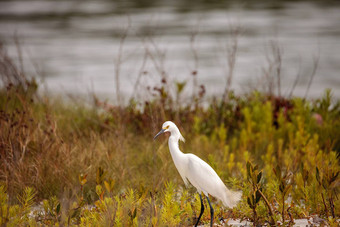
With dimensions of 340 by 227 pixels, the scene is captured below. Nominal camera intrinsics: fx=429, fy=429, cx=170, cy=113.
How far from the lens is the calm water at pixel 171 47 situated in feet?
29.8

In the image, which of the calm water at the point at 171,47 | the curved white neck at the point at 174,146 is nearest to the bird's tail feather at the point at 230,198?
the curved white neck at the point at 174,146

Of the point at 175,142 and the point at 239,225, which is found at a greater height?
the point at 175,142

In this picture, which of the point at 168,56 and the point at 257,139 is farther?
the point at 168,56

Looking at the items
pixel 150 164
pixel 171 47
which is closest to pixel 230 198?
pixel 150 164

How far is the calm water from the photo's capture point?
909 centimetres

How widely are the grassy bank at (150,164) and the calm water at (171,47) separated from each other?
0.61 m

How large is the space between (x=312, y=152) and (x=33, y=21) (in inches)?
1021

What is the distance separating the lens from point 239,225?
11.5 ft

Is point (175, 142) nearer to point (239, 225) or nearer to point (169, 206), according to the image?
point (169, 206)

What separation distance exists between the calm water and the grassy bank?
0.61 m

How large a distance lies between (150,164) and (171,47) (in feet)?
42.4

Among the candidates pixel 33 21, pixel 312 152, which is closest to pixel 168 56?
pixel 312 152

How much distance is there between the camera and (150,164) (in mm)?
4828

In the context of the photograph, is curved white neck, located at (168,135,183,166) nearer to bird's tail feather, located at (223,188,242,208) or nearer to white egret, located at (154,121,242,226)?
white egret, located at (154,121,242,226)
